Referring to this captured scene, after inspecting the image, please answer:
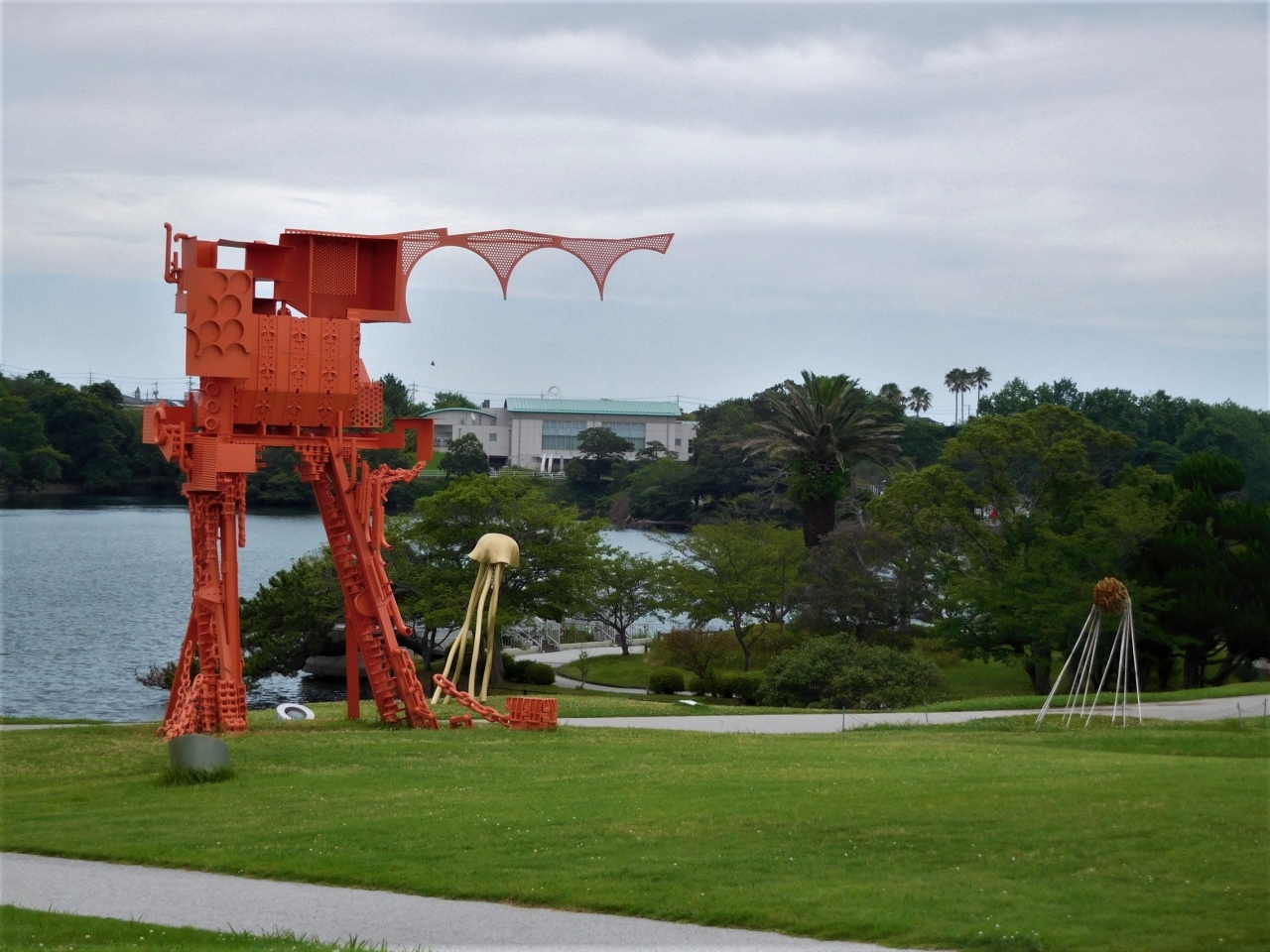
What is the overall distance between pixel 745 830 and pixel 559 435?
12480cm

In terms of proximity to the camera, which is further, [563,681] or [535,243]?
[563,681]

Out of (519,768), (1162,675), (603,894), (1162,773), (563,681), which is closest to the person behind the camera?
(603,894)

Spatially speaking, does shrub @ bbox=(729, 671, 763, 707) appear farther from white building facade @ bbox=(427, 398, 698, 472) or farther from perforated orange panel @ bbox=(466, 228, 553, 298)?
white building facade @ bbox=(427, 398, 698, 472)

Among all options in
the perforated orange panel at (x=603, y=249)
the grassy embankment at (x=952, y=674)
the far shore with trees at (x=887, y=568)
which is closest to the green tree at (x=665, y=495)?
the far shore with trees at (x=887, y=568)

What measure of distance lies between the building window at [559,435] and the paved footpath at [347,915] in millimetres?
123087

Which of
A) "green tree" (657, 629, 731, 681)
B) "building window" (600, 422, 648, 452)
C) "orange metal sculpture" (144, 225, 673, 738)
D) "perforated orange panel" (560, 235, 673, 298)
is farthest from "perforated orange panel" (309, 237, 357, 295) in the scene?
"building window" (600, 422, 648, 452)

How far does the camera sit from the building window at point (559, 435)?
136125 millimetres

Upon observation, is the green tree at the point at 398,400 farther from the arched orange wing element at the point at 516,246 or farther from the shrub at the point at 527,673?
the arched orange wing element at the point at 516,246

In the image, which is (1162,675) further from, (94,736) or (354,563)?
(94,736)

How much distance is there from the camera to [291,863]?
40.0ft

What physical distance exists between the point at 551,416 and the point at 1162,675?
329 ft

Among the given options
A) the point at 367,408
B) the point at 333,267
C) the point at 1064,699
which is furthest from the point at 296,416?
the point at 1064,699

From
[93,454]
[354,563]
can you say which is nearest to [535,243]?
[354,563]

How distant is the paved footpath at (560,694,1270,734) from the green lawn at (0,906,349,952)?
1376 cm
